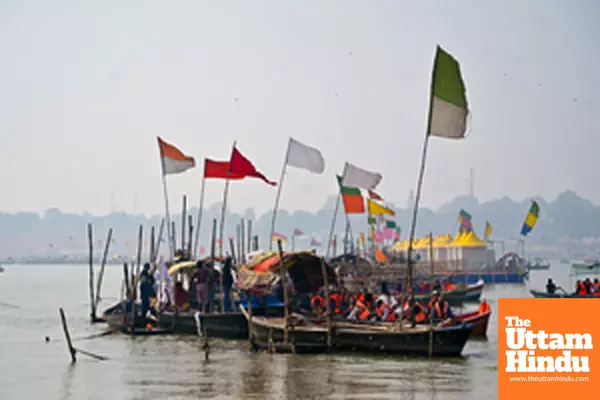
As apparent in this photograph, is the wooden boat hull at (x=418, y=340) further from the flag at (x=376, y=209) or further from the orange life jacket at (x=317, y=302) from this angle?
the flag at (x=376, y=209)

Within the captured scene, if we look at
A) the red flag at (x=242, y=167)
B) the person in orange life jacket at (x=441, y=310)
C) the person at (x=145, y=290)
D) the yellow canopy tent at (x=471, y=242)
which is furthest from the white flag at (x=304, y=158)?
the yellow canopy tent at (x=471, y=242)

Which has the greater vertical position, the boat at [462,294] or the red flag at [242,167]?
the red flag at [242,167]

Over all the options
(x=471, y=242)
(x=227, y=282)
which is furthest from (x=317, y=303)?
(x=471, y=242)

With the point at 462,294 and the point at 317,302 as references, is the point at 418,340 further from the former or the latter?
the point at 462,294

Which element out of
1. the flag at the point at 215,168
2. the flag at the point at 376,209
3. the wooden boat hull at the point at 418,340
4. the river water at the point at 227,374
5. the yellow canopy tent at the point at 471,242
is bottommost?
the river water at the point at 227,374

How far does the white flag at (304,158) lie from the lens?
31797 mm

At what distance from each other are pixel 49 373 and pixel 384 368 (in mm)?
8747

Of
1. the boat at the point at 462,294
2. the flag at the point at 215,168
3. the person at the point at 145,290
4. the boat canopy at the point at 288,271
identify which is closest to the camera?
the boat canopy at the point at 288,271

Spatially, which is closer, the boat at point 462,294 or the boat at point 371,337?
the boat at point 371,337

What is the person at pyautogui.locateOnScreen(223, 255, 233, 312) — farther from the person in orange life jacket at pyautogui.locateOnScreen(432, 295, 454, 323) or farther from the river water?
the person in orange life jacket at pyautogui.locateOnScreen(432, 295, 454, 323)

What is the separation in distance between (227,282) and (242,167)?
3.79 metres

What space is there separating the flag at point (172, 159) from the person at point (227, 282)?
544 centimetres

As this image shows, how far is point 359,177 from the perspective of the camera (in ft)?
117

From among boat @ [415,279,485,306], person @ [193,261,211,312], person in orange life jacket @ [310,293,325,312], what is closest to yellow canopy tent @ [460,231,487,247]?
boat @ [415,279,485,306]
